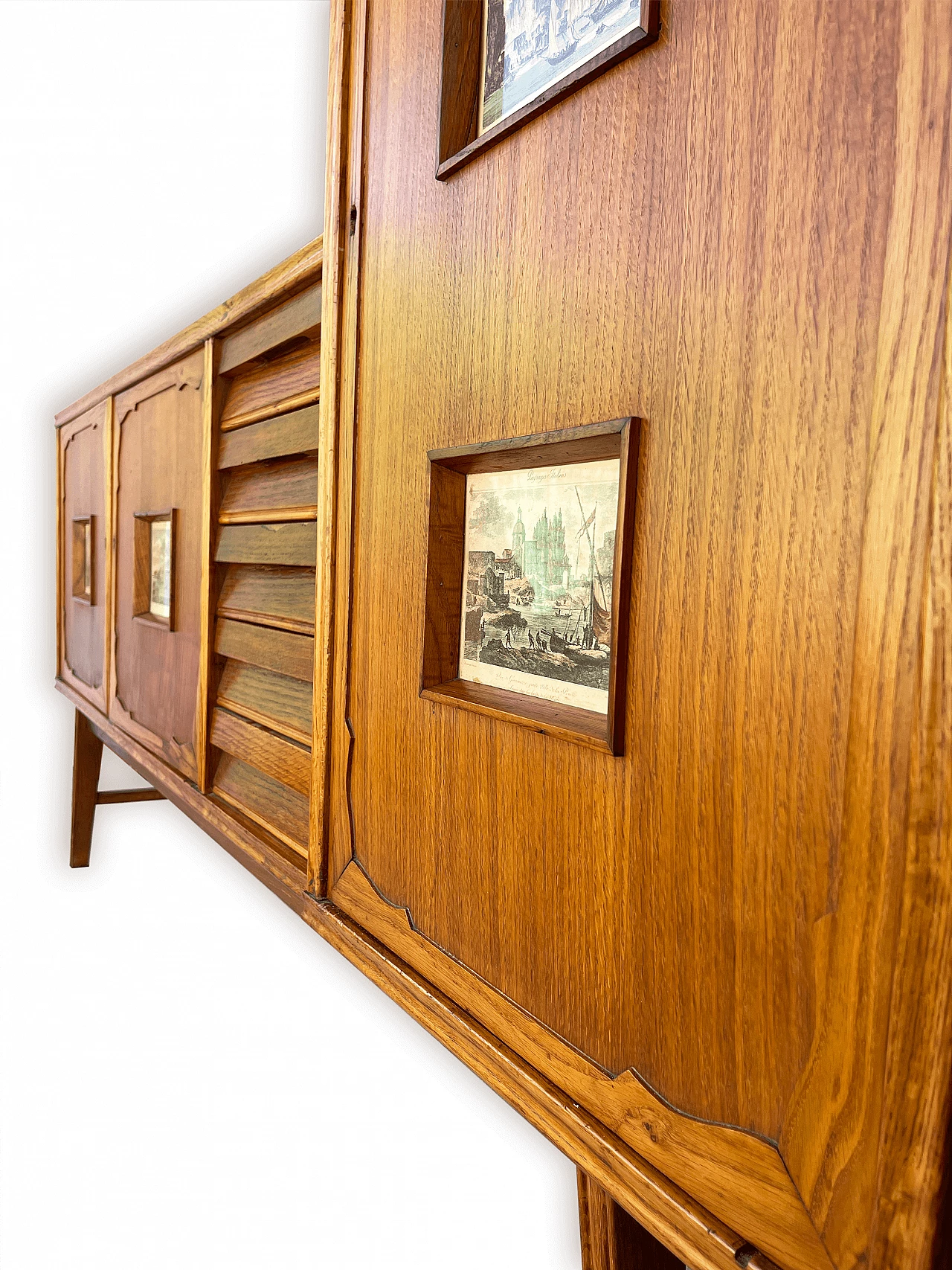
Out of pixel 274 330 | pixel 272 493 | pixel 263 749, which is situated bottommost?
pixel 263 749

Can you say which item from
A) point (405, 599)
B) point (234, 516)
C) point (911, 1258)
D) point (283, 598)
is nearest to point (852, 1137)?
point (911, 1258)

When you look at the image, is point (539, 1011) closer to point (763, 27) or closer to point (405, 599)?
point (405, 599)

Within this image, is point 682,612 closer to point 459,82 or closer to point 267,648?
point 459,82

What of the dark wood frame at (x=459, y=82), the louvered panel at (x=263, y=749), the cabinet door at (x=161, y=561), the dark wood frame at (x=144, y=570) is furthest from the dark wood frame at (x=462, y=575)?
the dark wood frame at (x=144, y=570)

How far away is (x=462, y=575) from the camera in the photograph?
1.07 m

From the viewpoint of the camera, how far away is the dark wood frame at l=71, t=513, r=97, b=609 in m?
3.11

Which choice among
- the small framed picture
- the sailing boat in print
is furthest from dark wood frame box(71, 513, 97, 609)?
the sailing boat in print

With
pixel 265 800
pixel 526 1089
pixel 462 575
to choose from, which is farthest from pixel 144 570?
pixel 526 1089

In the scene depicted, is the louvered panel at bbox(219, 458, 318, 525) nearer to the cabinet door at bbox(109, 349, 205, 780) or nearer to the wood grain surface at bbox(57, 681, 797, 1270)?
the cabinet door at bbox(109, 349, 205, 780)

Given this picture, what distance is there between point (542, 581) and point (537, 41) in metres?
0.57

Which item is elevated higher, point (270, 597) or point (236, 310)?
point (236, 310)

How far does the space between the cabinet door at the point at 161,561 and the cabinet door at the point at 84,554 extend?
0.69 ft

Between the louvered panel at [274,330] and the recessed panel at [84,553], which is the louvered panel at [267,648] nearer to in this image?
the louvered panel at [274,330]

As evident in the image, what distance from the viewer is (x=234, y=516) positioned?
1928 mm
